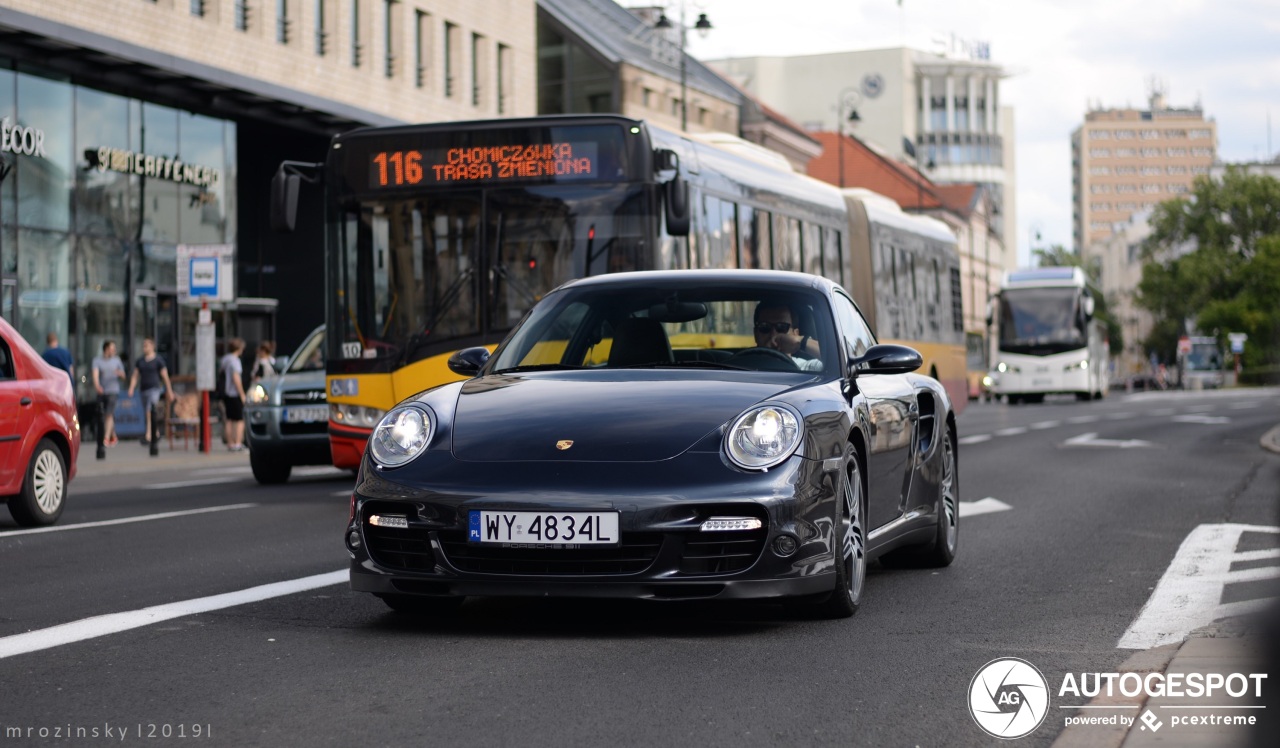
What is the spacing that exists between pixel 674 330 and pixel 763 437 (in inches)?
55.8

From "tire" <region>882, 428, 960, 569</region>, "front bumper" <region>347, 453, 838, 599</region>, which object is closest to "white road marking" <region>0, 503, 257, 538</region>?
"tire" <region>882, 428, 960, 569</region>

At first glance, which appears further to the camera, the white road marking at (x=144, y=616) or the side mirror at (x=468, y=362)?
the side mirror at (x=468, y=362)

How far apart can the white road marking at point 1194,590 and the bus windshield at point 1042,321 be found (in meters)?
45.5

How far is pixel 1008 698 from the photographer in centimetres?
573

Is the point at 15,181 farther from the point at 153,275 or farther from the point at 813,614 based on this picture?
the point at 813,614

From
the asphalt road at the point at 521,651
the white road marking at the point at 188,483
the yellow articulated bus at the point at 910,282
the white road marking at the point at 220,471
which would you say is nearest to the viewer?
the asphalt road at the point at 521,651

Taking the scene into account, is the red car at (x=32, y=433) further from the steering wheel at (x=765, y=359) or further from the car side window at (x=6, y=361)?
the steering wheel at (x=765, y=359)

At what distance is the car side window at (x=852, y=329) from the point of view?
837 cm

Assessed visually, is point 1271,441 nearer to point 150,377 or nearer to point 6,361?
point 150,377

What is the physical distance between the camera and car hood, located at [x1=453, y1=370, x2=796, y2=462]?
6855 mm

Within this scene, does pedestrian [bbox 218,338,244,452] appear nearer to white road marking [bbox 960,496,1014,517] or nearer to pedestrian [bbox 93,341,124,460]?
pedestrian [bbox 93,341,124,460]

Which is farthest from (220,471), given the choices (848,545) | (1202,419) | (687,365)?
(1202,419)

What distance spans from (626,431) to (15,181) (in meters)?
26.5

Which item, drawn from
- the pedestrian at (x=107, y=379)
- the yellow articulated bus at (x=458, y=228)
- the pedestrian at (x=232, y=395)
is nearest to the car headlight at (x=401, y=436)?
the yellow articulated bus at (x=458, y=228)
